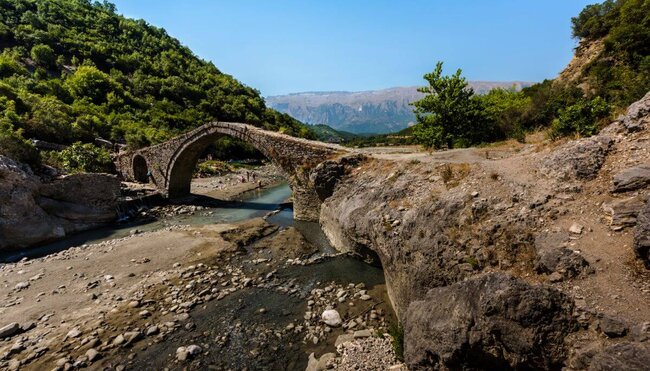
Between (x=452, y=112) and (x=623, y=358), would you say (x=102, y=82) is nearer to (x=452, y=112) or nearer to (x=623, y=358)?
(x=452, y=112)

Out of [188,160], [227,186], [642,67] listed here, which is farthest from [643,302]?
[227,186]

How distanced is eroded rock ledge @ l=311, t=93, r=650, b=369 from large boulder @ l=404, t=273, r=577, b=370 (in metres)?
0.02

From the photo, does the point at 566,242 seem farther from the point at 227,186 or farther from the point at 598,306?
the point at 227,186

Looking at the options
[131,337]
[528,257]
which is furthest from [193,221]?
[528,257]

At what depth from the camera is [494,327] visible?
205 inches

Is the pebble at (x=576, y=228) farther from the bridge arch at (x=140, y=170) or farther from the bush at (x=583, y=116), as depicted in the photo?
the bridge arch at (x=140, y=170)

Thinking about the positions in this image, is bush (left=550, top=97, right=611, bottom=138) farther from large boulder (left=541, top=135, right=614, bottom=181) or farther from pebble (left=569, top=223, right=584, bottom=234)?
pebble (left=569, top=223, right=584, bottom=234)

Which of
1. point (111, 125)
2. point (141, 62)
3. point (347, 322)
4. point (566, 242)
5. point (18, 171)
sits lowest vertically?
point (347, 322)

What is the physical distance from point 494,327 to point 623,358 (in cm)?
163

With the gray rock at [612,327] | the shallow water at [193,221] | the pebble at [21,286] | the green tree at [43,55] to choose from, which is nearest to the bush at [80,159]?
the shallow water at [193,221]

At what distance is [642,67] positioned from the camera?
1712 centimetres

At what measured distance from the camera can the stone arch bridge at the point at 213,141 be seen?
19.0 metres

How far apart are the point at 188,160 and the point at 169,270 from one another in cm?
1820

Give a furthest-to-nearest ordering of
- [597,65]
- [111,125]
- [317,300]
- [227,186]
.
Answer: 1. [111,125]
2. [227,186]
3. [597,65]
4. [317,300]
